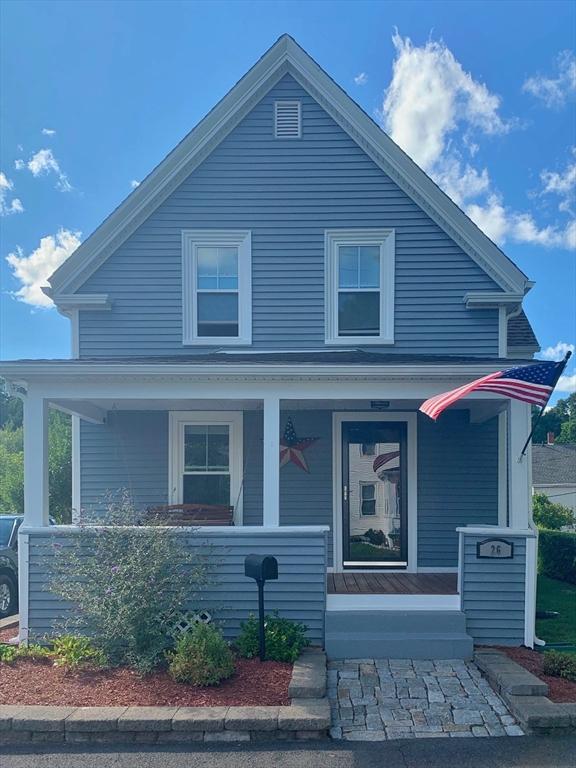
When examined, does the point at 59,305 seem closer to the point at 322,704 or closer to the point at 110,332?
the point at 110,332

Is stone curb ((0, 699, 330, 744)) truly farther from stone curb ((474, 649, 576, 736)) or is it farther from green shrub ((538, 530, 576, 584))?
green shrub ((538, 530, 576, 584))

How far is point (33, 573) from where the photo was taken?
6613mm

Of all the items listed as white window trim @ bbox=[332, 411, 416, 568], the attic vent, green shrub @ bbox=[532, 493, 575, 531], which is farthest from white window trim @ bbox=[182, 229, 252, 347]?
green shrub @ bbox=[532, 493, 575, 531]

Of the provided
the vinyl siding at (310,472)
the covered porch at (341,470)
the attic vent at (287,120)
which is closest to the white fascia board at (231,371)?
the covered porch at (341,470)

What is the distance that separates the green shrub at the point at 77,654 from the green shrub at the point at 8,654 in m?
0.36

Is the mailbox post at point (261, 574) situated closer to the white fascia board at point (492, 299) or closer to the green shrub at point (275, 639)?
the green shrub at point (275, 639)

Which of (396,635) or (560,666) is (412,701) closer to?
(396,635)

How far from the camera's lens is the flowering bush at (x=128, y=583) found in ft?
18.4

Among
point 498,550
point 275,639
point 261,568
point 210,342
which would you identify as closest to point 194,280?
point 210,342

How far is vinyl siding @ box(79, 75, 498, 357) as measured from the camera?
8.52m

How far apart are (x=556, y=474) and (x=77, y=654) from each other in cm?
2710

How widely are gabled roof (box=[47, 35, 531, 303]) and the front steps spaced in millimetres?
4633

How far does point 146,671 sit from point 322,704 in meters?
1.70

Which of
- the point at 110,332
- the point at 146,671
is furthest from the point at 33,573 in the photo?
the point at 110,332
